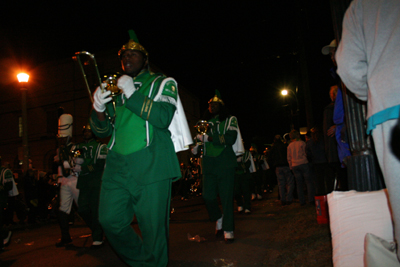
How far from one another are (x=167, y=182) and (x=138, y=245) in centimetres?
59

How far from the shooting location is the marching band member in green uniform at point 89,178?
5.20 meters

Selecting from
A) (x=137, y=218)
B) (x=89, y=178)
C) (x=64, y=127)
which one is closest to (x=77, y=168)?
(x=89, y=178)

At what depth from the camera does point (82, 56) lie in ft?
9.57

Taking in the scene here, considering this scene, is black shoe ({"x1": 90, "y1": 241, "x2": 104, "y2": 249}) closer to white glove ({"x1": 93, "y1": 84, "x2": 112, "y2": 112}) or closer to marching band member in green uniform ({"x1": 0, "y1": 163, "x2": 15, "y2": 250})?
marching band member in green uniform ({"x1": 0, "y1": 163, "x2": 15, "y2": 250})

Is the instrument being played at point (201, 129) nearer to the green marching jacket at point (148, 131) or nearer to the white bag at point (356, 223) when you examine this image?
the green marching jacket at point (148, 131)

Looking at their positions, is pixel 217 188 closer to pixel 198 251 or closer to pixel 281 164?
pixel 198 251

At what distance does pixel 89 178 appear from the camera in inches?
209

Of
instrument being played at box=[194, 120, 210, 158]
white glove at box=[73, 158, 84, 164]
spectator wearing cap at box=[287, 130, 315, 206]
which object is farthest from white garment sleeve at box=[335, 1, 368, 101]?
spectator wearing cap at box=[287, 130, 315, 206]

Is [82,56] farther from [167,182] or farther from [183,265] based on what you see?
[183,265]

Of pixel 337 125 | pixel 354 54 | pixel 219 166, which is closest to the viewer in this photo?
pixel 354 54

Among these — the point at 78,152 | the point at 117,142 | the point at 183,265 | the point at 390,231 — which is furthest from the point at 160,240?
the point at 78,152

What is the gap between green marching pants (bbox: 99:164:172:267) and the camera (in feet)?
8.15

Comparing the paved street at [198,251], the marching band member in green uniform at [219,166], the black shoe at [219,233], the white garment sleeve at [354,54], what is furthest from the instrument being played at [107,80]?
the black shoe at [219,233]

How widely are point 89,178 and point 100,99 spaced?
2961 millimetres
